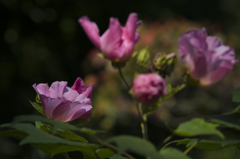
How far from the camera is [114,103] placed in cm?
357

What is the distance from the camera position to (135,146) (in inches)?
23.5

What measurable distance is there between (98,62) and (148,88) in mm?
3201

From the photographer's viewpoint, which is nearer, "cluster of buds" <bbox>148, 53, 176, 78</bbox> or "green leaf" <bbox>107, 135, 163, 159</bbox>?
"green leaf" <bbox>107, 135, 163, 159</bbox>

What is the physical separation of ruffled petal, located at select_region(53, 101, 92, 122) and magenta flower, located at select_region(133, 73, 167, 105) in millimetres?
175

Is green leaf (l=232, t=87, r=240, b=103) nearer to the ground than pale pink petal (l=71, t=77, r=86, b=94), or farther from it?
nearer to the ground

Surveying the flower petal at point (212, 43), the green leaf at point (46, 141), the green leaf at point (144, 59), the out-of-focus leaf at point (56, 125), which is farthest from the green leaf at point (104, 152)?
the flower petal at point (212, 43)

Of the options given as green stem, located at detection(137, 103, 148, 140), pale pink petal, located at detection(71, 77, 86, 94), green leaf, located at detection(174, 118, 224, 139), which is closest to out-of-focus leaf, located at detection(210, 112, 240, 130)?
green leaf, located at detection(174, 118, 224, 139)

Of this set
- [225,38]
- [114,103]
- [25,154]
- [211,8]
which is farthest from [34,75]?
[211,8]

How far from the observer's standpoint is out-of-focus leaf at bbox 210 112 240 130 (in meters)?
0.68

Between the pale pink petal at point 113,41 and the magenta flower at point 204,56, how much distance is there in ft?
0.48

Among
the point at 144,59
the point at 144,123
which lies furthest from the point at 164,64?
the point at 144,123

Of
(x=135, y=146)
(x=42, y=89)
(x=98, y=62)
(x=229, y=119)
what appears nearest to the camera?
(x=135, y=146)

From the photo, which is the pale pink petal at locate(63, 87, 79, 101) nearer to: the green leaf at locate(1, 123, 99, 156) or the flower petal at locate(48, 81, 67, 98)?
the flower petal at locate(48, 81, 67, 98)

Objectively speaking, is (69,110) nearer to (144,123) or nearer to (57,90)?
(57,90)
